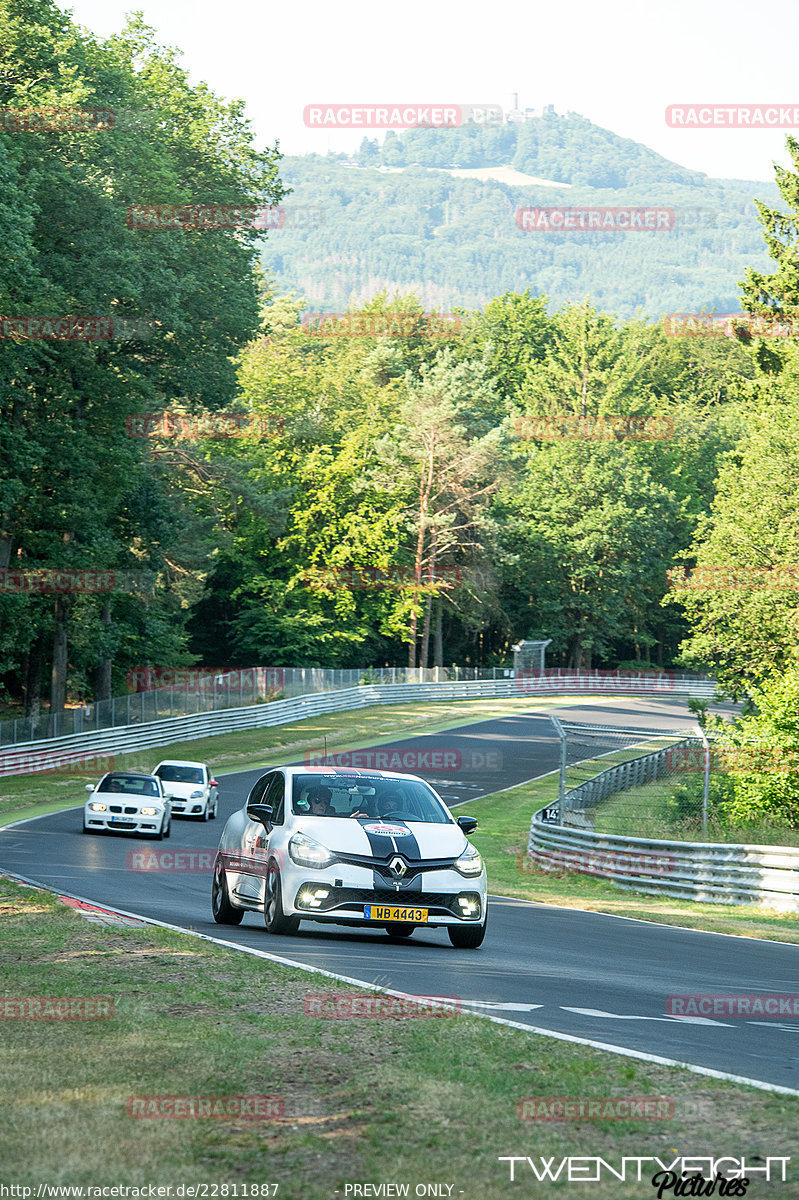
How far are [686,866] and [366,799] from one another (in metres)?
10.6

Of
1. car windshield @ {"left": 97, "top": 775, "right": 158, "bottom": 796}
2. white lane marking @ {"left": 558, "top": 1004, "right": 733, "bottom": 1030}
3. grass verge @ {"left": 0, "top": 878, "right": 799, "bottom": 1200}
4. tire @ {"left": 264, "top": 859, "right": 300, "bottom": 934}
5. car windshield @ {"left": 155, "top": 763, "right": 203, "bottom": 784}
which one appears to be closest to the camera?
grass verge @ {"left": 0, "top": 878, "right": 799, "bottom": 1200}

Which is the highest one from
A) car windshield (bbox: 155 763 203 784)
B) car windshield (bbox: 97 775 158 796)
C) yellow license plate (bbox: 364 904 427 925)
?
yellow license plate (bbox: 364 904 427 925)

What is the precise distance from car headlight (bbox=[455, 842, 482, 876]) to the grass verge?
11.8 ft

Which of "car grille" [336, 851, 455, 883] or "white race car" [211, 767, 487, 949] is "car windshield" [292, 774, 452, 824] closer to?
"white race car" [211, 767, 487, 949]

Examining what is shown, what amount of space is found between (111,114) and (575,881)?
24506 millimetres

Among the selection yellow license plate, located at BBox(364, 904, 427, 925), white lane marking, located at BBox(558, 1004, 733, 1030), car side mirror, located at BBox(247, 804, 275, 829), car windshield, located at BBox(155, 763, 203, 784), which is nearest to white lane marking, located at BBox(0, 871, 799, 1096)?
white lane marking, located at BBox(558, 1004, 733, 1030)

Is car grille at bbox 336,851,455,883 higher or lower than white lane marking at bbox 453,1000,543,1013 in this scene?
higher

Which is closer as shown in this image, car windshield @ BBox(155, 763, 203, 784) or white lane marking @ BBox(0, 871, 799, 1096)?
white lane marking @ BBox(0, 871, 799, 1096)

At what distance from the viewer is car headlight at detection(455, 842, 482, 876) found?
43.1ft

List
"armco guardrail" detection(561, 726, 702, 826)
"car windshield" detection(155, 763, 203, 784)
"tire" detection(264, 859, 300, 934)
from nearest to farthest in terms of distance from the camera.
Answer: "tire" detection(264, 859, 300, 934) < "armco guardrail" detection(561, 726, 702, 826) < "car windshield" detection(155, 763, 203, 784)

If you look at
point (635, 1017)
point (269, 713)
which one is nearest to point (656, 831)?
point (635, 1017)

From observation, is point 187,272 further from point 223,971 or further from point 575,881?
point 223,971

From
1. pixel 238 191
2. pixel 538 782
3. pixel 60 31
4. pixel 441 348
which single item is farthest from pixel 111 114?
pixel 441 348

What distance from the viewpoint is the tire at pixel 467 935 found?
13297mm
